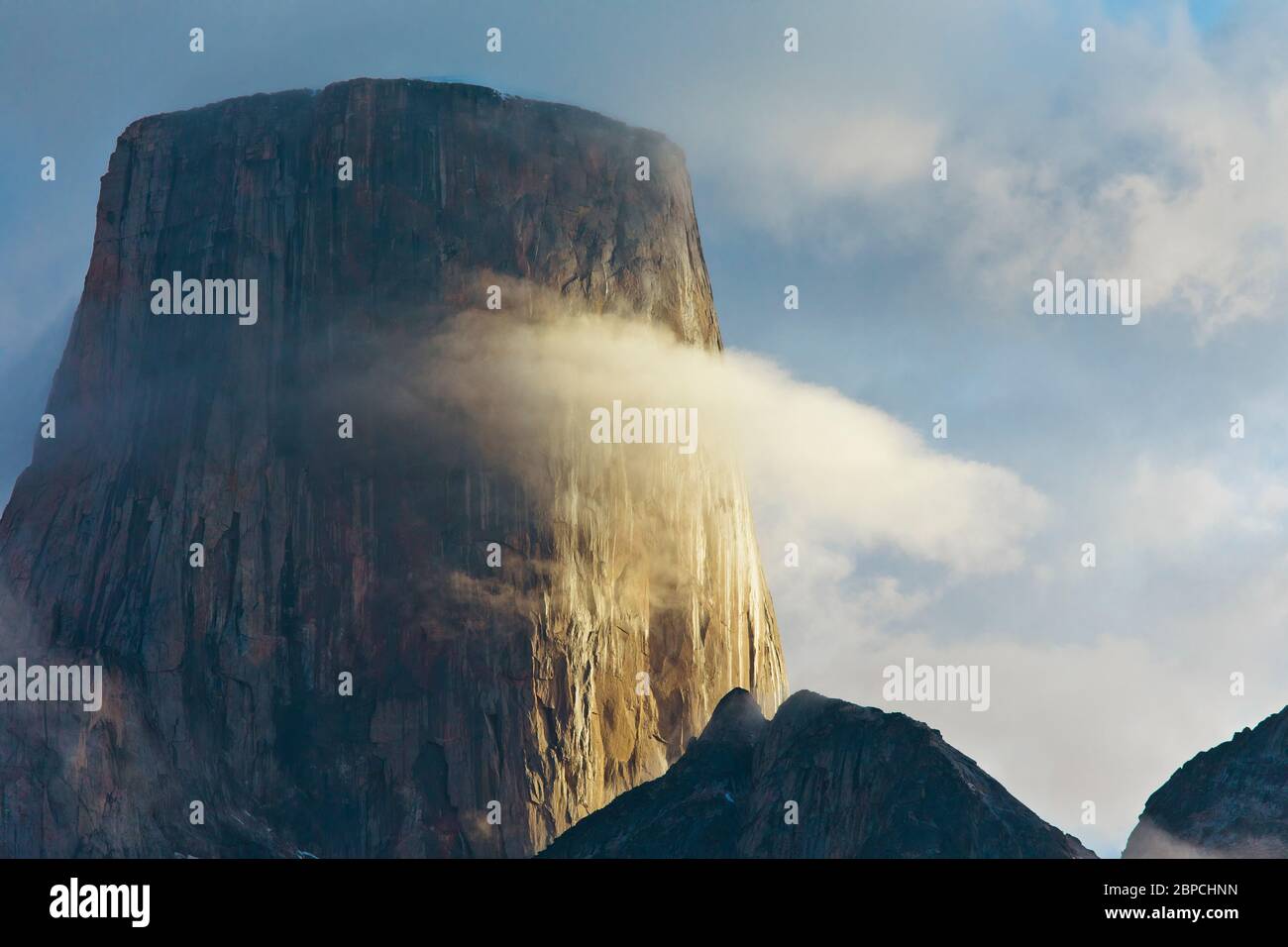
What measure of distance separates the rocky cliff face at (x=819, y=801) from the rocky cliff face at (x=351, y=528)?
1593 cm

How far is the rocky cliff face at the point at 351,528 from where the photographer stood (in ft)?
413

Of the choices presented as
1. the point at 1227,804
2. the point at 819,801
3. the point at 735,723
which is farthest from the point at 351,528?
the point at 1227,804

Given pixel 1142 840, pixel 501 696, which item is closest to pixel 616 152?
pixel 501 696

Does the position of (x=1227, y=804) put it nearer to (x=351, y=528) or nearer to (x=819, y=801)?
(x=819, y=801)

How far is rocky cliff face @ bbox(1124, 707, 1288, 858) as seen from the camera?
95.6 m

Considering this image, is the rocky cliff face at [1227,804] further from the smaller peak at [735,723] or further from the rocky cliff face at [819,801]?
the smaller peak at [735,723]

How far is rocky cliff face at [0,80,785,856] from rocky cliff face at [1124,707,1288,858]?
124ft

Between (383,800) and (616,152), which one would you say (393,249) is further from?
(383,800)

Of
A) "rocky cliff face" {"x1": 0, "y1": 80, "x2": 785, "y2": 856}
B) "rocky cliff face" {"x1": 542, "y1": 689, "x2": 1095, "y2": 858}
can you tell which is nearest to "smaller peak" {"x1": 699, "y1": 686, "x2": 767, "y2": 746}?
"rocky cliff face" {"x1": 542, "y1": 689, "x2": 1095, "y2": 858}

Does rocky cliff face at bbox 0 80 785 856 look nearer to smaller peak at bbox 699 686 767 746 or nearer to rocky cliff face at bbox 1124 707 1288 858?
smaller peak at bbox 699 686 767 746

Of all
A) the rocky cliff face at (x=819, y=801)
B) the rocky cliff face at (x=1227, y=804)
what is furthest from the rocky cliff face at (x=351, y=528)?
the rocky cliff face at (x=1227, y=804)

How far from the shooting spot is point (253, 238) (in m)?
138

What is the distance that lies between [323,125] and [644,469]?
2733 cm

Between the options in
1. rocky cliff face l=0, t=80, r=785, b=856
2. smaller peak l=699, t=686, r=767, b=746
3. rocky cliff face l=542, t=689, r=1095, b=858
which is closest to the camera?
rocky cliff face l=542, t=689, r=1095, b=858
